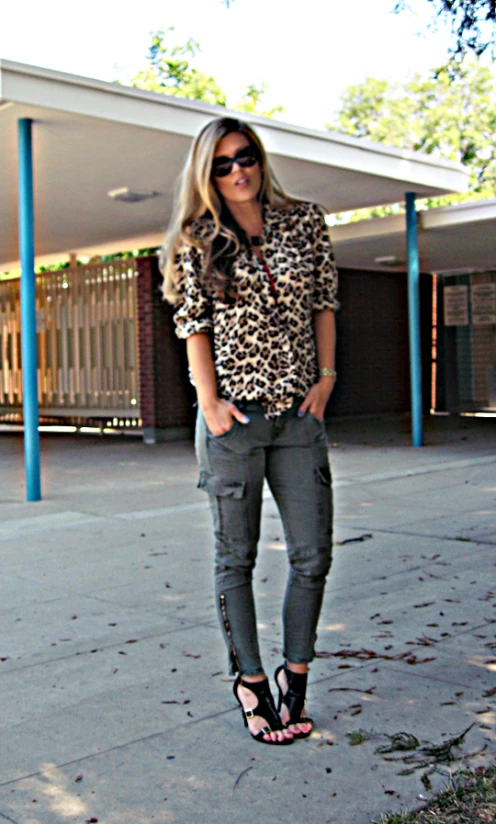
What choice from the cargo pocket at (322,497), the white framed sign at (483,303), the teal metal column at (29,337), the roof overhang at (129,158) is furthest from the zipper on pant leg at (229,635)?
the white framed sign at (483,303)

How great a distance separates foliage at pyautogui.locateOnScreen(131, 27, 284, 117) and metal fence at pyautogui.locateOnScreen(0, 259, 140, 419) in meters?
17.7

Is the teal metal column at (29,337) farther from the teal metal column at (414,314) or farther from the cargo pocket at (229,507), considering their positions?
the cargo pocket at (229,507)

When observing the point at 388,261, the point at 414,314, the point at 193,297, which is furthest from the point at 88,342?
the point at 193,297

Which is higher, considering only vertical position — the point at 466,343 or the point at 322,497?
the point at 466,343

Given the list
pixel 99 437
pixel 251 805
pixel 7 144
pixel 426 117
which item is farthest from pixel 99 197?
pixel 426 117

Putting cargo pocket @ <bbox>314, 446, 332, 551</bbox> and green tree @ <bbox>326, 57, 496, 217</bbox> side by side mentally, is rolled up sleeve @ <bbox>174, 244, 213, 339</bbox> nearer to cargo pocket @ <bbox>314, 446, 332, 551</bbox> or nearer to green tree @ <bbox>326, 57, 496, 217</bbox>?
cargo pocket @ <bbox>314, 446, 332, 551</bbox>

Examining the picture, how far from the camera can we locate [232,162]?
331cm

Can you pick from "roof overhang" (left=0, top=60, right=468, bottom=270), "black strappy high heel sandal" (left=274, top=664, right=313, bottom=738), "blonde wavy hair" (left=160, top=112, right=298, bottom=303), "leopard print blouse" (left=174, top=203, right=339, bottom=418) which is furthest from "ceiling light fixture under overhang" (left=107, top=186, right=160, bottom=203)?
"black strappy high heel sandal" (left=274, top=664, right=313, bottom=738)

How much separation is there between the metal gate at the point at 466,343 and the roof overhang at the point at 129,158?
6.82 metres

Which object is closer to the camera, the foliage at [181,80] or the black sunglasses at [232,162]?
the black sunglasses at [232,162]

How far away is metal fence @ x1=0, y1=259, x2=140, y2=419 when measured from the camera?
Result: 52.6 feet

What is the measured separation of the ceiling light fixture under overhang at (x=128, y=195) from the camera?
39.5ft

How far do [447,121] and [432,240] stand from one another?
2694cm

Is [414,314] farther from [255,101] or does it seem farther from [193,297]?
[255,101]
